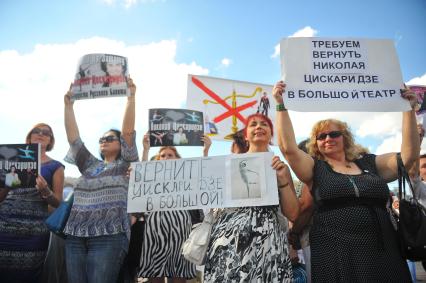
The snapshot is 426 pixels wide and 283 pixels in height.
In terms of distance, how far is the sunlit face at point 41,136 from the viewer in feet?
13.6

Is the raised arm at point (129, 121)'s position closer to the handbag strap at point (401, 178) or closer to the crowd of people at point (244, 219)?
the crowd of people at point (244, 219)

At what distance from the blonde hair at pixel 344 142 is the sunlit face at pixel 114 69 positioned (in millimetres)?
2381

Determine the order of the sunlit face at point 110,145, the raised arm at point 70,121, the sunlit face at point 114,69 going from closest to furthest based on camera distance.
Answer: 1. the sunlit face at point 110,145
2. the raised arm at point 70,121
3. the sunlit face at point 114,69

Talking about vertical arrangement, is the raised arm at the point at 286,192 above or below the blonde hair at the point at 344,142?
below

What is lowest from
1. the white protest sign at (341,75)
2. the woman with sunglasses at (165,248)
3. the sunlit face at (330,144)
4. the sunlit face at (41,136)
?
the woman with sunglasses at (165,248)

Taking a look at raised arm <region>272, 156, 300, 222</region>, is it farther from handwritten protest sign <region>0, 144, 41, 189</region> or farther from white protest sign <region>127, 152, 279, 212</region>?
handwritten protest sign <region>0, 144, 41, 189</region>

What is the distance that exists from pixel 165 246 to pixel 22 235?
1.57m

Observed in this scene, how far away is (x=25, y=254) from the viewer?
3568 mm

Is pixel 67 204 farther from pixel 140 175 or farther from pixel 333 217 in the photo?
pixel 333 217

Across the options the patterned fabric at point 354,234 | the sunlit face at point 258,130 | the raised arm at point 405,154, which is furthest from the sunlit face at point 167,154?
the raised arm at point 405,154

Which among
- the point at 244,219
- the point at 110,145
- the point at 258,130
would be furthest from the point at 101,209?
the point at 258,130

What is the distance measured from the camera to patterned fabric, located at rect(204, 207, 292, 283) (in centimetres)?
246

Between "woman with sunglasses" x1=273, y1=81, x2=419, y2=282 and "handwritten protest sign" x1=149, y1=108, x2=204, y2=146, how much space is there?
146cm

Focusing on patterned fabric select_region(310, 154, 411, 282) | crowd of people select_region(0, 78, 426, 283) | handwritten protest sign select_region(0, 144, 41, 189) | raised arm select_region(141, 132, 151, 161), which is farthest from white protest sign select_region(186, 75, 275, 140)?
patterned fabric select_region(310, 154, 411, 282)
